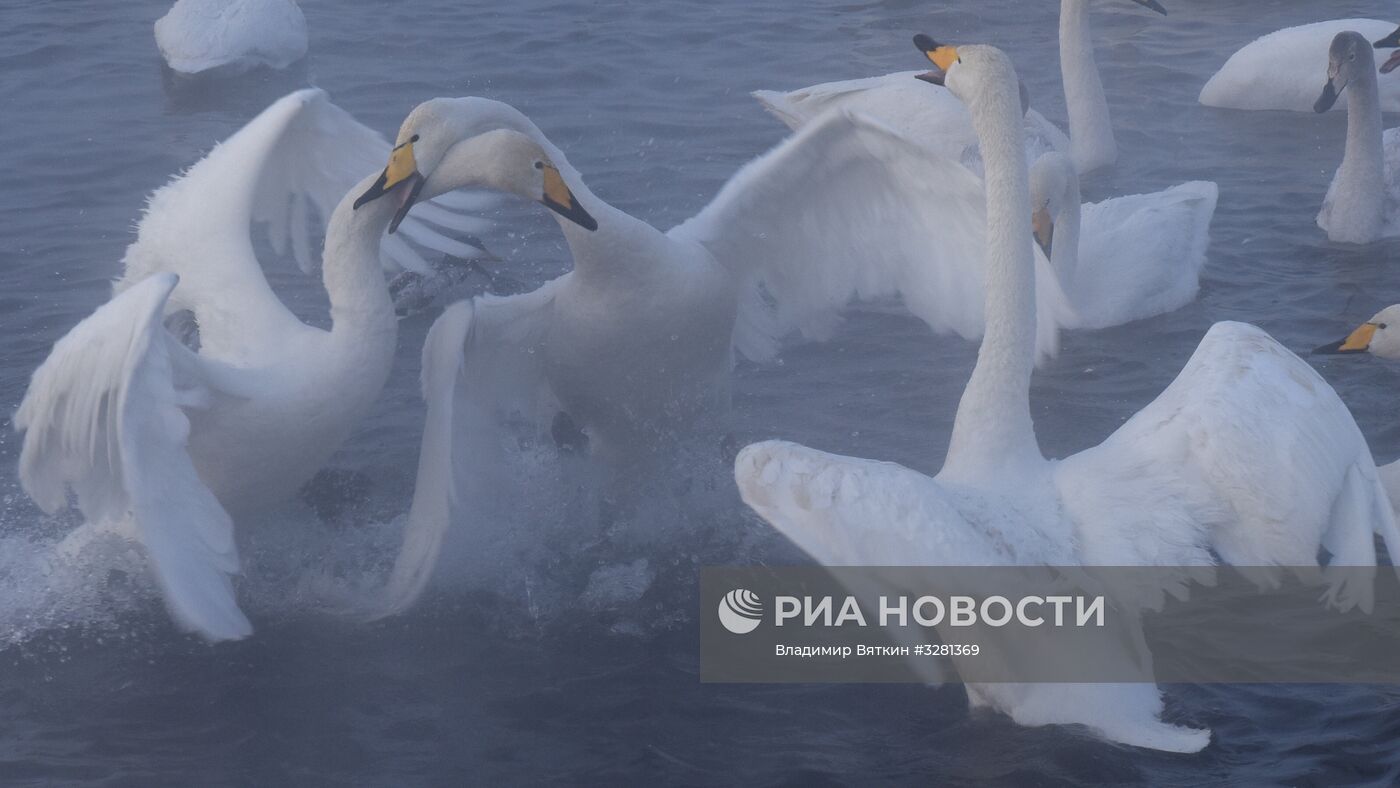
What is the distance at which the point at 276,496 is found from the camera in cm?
592

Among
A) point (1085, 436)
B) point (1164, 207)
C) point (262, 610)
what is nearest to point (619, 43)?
point (1164, 207)

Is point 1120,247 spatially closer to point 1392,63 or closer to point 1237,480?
point 1392,63

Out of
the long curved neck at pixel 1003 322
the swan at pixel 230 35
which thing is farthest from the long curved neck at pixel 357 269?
the swan at pixel 230 35

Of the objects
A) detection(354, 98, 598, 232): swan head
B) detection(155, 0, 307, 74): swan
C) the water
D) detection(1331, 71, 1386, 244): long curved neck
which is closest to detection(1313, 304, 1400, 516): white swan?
the water

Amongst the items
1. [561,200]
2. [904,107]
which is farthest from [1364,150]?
[561,200]

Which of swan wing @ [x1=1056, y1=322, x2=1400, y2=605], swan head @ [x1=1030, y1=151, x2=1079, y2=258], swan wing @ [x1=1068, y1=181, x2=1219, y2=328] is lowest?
swan wing @ [x1=1068, y1=181, x2=1219, y2=328]

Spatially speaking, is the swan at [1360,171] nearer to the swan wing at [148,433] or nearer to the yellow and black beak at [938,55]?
the yellow and black beak at [938,55]

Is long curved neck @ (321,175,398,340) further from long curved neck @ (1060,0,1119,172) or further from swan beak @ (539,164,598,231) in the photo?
long curved neck @ (1060,0,1119,172)

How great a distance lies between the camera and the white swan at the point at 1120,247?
797cm

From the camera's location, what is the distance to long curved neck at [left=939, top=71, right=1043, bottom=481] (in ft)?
16.5

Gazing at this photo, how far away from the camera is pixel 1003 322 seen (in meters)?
5.14

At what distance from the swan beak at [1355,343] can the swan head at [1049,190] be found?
1.42 meters

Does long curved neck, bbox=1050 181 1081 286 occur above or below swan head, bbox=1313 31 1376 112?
below

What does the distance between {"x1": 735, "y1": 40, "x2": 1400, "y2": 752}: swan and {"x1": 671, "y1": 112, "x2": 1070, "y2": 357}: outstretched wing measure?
3.32 ft
